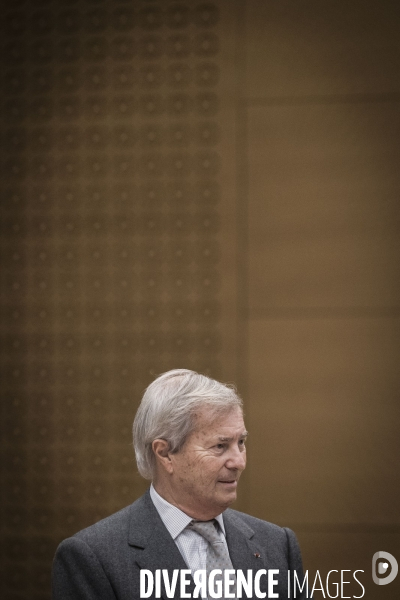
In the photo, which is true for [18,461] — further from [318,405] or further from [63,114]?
[63,114]

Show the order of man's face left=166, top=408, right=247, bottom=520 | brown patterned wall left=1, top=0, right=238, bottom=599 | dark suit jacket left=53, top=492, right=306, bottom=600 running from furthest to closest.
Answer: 1. brown patterned wall left=1, top=0, right=238, bottom=599
2. man's face left=166, top=408, right=247, bottom=520
3. dark suit jacket left=53, top=492, right=306, bottom=600

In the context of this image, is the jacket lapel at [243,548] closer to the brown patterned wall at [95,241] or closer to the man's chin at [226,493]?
the man's chin at [226,493]

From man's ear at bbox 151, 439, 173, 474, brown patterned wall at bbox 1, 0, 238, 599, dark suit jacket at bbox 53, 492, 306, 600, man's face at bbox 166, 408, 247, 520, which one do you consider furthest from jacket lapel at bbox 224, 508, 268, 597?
brown patterned wall at bbox 1, 0, 238, 599

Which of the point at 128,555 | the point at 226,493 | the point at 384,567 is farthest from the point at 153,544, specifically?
the point at 384,567

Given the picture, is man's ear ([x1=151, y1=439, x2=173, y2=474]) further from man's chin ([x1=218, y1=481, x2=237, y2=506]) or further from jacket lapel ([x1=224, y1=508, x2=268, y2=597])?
jacket lapel ([x1=224, y1=508, x2=268, y2=597])

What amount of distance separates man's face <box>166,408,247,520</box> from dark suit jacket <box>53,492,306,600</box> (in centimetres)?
10

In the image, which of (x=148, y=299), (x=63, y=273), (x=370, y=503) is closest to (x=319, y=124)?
(x=148, y=299)

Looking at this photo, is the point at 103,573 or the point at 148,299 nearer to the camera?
the point at 103,573

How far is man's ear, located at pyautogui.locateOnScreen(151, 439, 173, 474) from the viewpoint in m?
1.89

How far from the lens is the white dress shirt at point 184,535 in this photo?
1.85 m

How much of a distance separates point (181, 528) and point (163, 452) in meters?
0.20

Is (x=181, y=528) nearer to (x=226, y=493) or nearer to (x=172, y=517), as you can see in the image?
(x=172, y=517)

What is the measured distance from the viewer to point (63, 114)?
326cm

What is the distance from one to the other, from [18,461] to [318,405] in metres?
1.34
